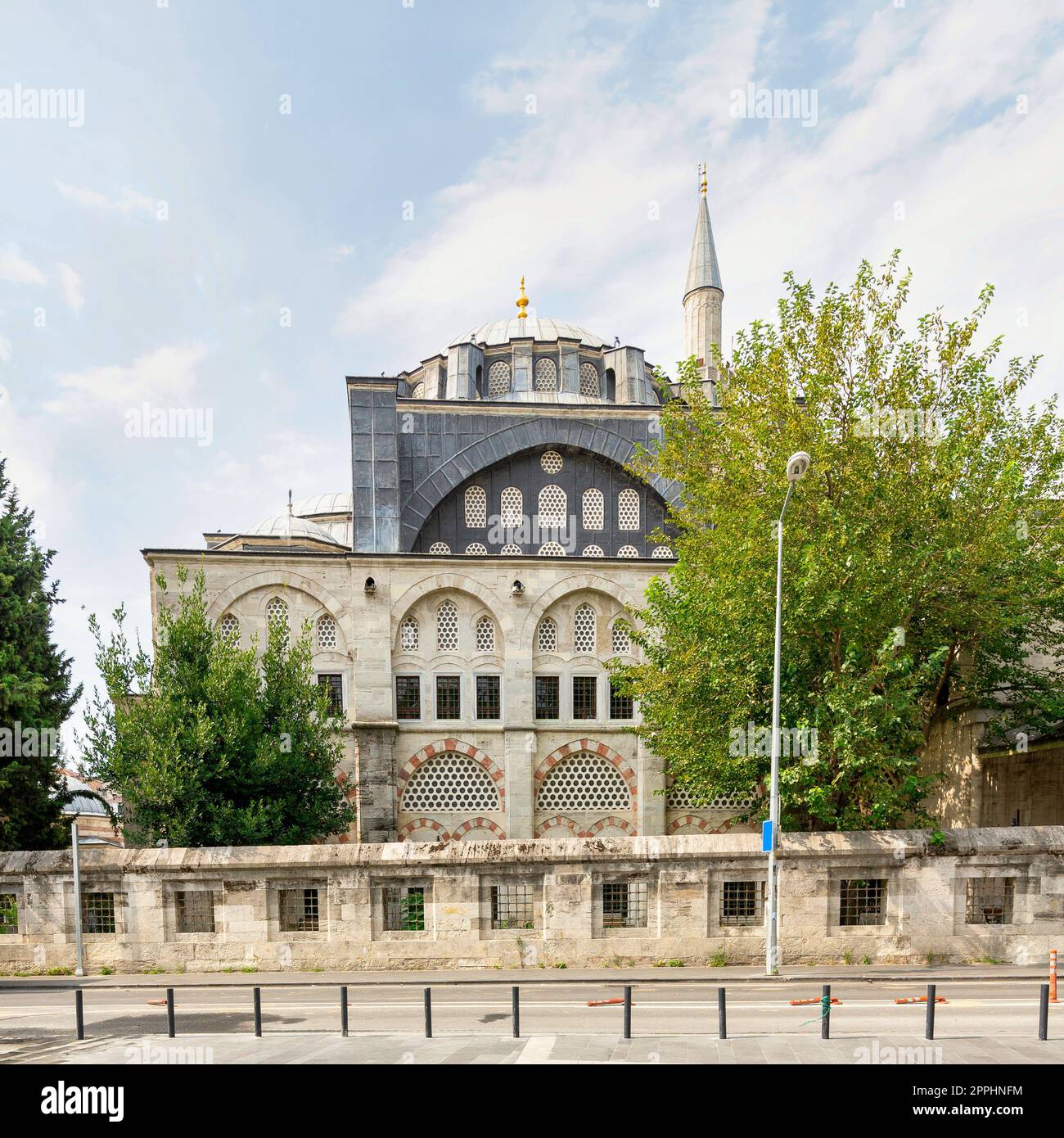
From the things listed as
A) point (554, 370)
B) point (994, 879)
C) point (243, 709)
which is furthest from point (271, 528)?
point (994, 879)

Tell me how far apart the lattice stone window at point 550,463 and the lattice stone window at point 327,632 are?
10005mm

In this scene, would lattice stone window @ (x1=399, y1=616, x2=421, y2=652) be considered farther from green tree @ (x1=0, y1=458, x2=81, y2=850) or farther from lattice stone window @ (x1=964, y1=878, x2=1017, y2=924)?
lattice stone window @ (x1=964, y1=878, x2=1017, y2=924)

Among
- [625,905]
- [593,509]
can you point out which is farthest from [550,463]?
[625,905]

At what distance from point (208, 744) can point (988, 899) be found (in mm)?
16472

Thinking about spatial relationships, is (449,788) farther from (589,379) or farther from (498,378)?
(589,379)

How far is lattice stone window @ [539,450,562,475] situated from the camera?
28828 millimetres

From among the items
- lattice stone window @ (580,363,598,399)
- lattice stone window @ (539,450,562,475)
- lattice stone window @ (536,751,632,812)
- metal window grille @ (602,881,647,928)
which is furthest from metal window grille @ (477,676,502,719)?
lattice stone window @ (580,363,598,399)

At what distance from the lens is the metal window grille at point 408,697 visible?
25081 millimetres

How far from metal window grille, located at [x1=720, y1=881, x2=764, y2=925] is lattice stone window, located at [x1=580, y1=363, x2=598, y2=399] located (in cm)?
2565

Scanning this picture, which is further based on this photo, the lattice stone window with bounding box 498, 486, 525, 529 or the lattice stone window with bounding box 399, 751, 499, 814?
the lattice stone window with bounding box 498, 486, 525, 529

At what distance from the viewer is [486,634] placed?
2584 cm

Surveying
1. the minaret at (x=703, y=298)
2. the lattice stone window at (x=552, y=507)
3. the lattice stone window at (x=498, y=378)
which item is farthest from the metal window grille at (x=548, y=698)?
the minaret at (x=703, y=298)

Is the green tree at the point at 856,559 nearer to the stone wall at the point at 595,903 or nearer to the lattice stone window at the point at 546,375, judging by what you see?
the stone wall at the point at 595,903

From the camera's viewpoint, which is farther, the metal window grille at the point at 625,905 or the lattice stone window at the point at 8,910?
the lattice stone window at the point at 8,910
